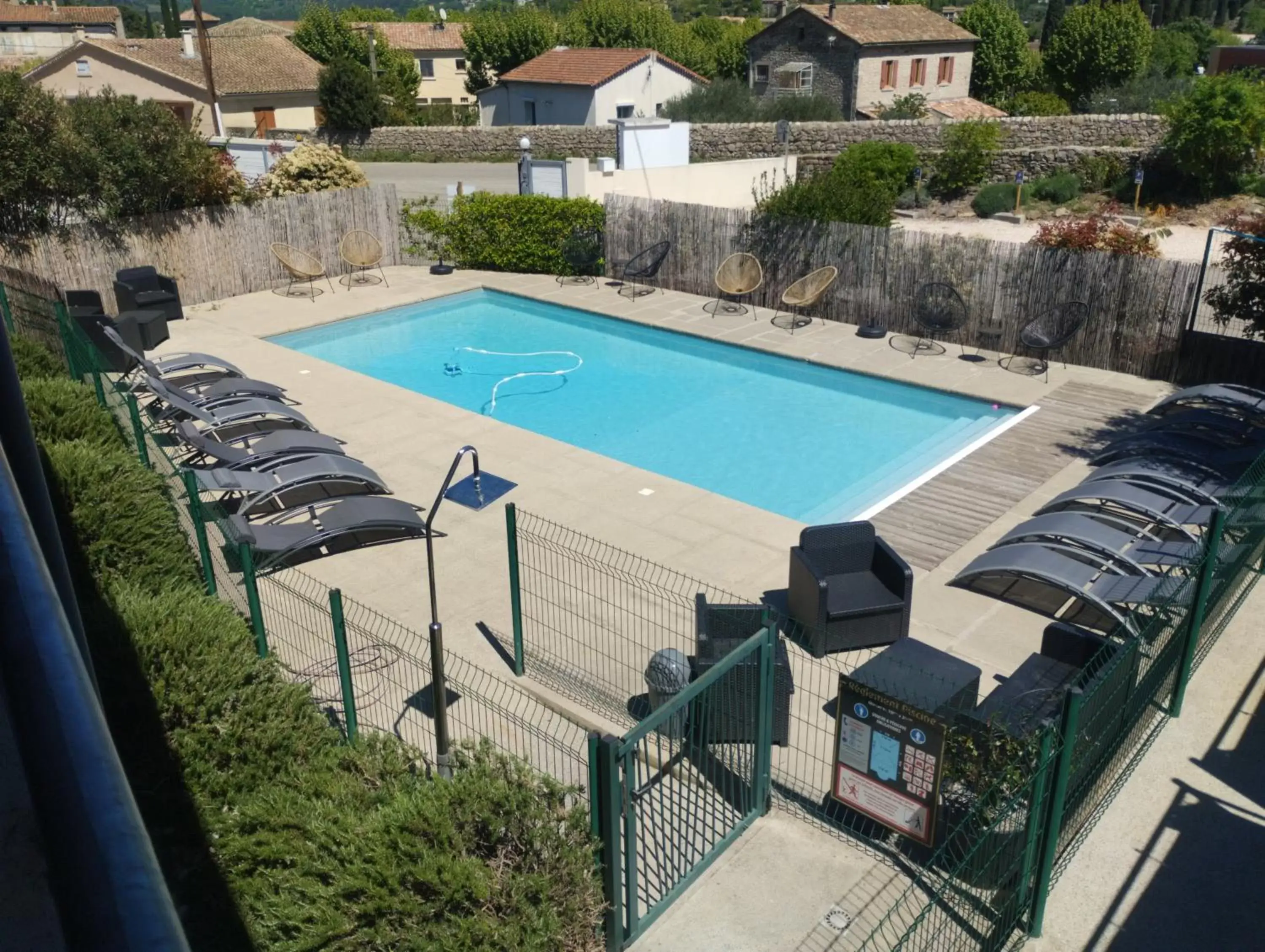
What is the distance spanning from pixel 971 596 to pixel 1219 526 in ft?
7.84

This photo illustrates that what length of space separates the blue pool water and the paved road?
15359 mm

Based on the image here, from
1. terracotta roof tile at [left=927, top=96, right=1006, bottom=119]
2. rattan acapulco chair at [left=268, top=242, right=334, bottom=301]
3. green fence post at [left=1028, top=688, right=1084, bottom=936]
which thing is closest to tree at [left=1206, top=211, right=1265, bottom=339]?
green fence post at [left=1028, top=688, right=1084, bottom=936]

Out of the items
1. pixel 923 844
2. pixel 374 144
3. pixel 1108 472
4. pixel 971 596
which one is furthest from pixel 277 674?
pixel 374 144

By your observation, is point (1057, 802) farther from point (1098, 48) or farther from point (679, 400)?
point (1098, 48)

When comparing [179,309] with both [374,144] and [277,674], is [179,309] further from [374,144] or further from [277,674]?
[374,144]

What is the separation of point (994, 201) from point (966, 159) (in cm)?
238

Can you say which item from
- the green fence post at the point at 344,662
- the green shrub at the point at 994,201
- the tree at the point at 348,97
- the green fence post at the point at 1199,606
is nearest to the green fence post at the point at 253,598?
the green fence post at the point at 344,662

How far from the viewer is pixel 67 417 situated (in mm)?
10336

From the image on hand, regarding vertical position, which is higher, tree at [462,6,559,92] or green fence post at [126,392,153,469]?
tree at [462,6,559,92]

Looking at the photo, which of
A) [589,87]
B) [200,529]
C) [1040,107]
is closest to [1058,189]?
[1040,107]

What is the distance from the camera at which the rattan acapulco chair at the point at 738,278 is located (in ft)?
63.5

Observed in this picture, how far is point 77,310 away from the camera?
15.9 metres

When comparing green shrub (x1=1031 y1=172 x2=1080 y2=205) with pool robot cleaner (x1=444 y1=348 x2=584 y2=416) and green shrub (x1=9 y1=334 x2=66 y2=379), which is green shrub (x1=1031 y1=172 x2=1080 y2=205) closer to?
pool robot cleaner (x1=444 y1=348 x2=584 y2=416)

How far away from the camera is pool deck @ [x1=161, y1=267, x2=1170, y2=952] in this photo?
28.2ft
